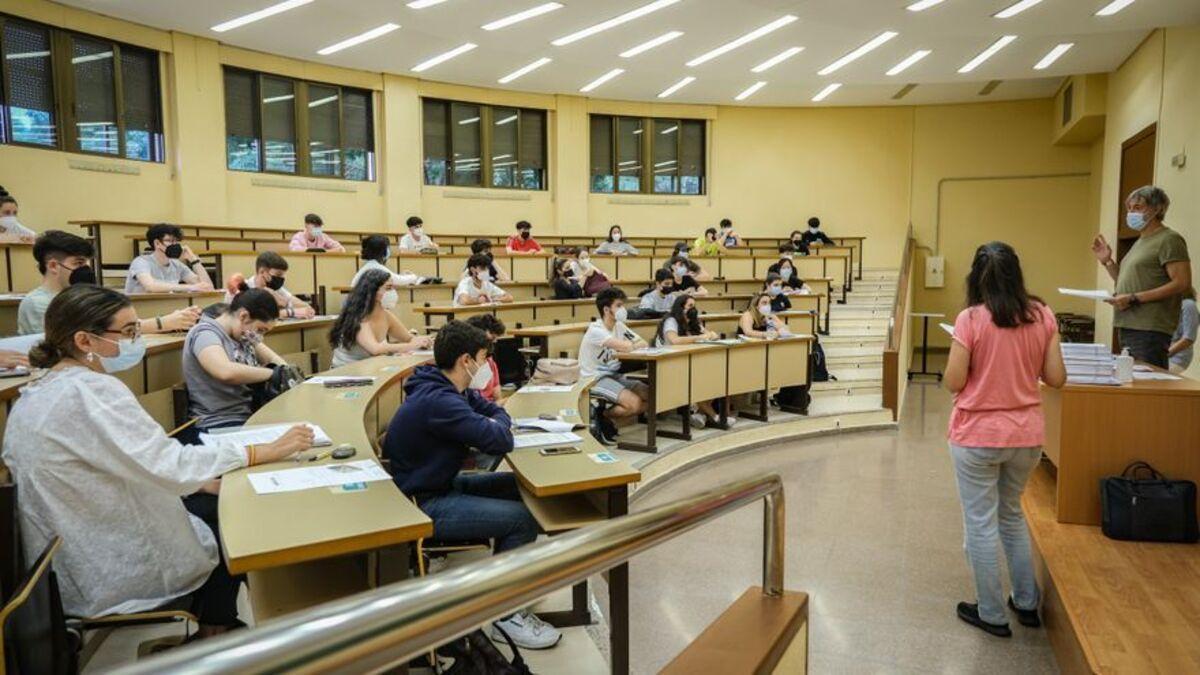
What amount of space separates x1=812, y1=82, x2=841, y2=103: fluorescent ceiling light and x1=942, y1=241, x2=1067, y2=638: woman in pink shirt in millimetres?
11098

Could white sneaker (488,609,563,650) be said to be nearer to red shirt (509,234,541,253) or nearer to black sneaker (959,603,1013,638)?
black sneaker (959,603,1013,638)

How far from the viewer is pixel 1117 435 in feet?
11.0

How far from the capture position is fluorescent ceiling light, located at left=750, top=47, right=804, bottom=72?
11.1 meters

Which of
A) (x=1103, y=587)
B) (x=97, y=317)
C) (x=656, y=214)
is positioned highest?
(x=656, y=214)

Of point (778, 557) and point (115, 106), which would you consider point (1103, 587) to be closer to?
point (778, 557)

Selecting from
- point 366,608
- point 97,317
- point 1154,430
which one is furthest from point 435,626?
point 1154,430

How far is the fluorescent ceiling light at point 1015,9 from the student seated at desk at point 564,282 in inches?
222

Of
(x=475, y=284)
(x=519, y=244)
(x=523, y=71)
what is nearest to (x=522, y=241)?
(x=519, y=244)

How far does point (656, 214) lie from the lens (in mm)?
14906

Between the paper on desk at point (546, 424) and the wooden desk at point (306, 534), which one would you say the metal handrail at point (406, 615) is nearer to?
the wooden desk at point (306, 534)

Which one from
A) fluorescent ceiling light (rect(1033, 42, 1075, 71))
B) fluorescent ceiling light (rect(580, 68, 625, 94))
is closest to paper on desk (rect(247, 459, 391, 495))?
fluorescent ceiling light (rect(580, 68, 625, 94))

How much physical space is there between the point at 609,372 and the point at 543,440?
121 inches

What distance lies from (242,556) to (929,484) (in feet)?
17.2

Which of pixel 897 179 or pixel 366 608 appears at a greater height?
pixel 897 179
